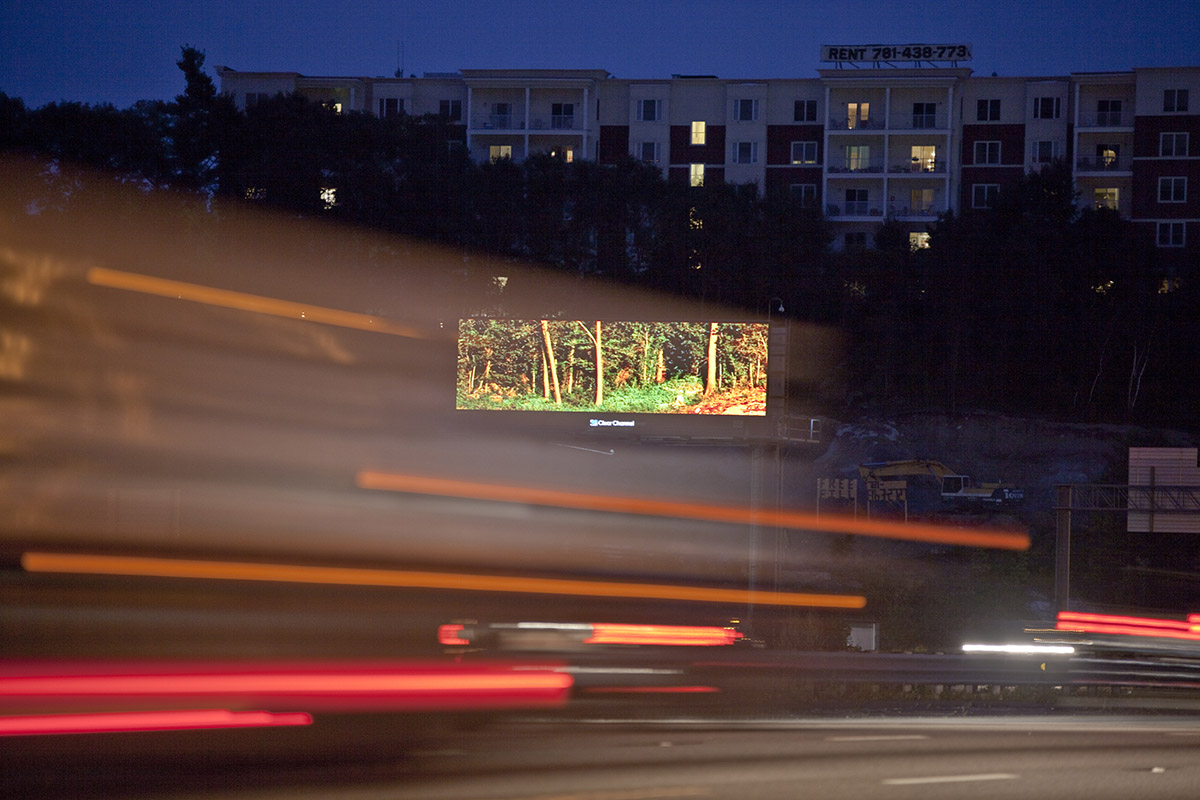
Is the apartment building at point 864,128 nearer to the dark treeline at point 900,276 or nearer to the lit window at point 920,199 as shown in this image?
the lit window at point 920,199

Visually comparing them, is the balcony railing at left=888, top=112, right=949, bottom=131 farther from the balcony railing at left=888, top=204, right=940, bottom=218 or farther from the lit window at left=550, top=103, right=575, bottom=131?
the lit window at left=550, top=103, right=575, bottom=131

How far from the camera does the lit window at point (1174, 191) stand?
3083 inches

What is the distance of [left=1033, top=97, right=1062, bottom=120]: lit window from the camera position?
269 ft

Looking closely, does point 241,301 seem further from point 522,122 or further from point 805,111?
point 805,111

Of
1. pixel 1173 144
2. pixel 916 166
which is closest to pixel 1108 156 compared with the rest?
pixel 1173 144

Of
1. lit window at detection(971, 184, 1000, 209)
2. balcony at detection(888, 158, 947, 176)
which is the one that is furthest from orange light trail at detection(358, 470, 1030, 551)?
lit window at detection(971, 184, 1000, 209)

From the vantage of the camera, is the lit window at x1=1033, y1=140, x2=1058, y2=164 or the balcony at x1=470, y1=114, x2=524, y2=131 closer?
the lit window at x1=1033, y1=140, x2=1058, y2=164

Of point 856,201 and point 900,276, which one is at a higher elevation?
point 856,201

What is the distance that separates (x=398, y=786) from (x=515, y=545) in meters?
5.47

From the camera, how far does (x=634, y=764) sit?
1113 centimetres

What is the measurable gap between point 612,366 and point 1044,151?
48713 mm

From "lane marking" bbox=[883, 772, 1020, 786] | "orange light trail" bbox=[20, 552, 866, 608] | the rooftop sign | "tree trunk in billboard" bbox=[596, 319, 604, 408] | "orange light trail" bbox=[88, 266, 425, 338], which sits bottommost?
"lane marking" bbox=[883, 772, 1020, 786]

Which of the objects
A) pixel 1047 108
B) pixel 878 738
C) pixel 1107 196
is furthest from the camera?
pixel 1047 108

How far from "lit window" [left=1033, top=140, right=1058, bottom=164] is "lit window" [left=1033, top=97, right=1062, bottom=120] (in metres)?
1.62
